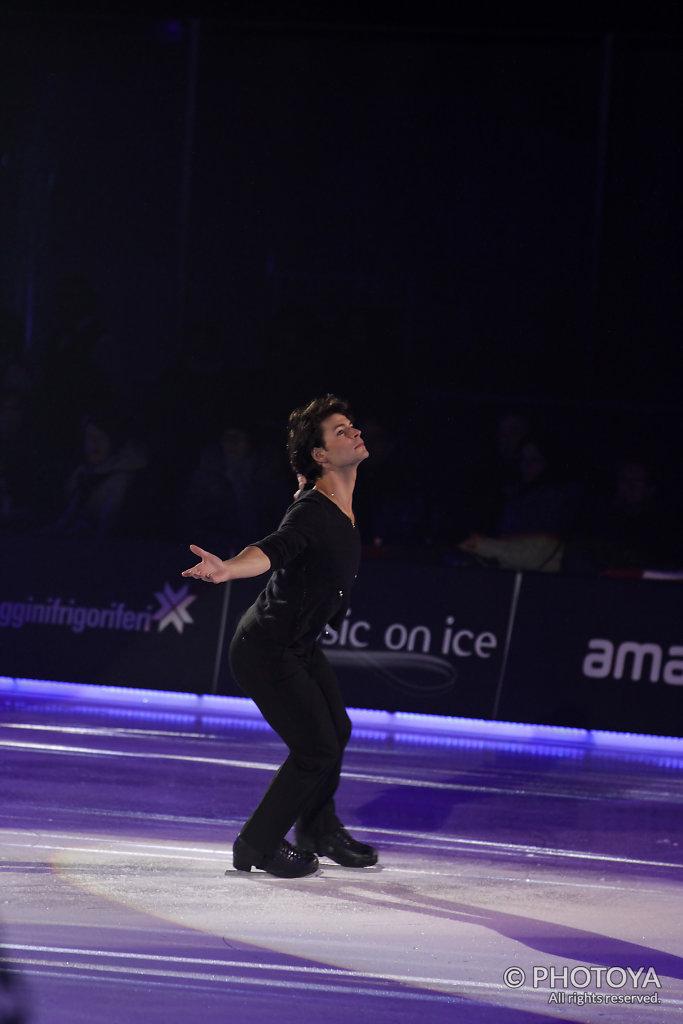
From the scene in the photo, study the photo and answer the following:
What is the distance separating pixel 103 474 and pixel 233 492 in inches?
47.2

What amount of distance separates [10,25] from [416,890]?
12151 mm

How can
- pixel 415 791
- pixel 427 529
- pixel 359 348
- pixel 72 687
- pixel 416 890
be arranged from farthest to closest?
pixel 359 348
pixel 427 529
pixel 72 687
pixel 415 791
pixel 416 890

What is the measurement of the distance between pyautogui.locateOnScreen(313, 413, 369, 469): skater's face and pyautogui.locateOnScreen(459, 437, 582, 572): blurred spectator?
5313mm

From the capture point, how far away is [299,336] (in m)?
13.5

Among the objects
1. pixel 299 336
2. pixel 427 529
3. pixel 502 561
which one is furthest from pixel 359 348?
pixel 502 561

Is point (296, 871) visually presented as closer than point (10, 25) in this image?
Yes

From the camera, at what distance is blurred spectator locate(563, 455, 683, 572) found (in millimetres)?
10453

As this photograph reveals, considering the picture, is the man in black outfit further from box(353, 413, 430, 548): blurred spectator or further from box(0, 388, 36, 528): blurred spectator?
box(0, 388, 36, 528): blurred spectator

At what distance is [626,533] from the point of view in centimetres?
1100

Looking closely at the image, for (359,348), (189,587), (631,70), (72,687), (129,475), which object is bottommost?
(72,687)

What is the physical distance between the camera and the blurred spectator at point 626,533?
10.5m

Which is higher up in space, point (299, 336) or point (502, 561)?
point (299, 336)

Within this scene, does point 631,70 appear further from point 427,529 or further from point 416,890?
point 416,890

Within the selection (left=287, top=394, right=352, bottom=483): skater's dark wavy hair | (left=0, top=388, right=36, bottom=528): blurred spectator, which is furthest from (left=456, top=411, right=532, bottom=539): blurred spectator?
(left=287, top=394, right=352, bottom=483): skater's dark wavy hair
